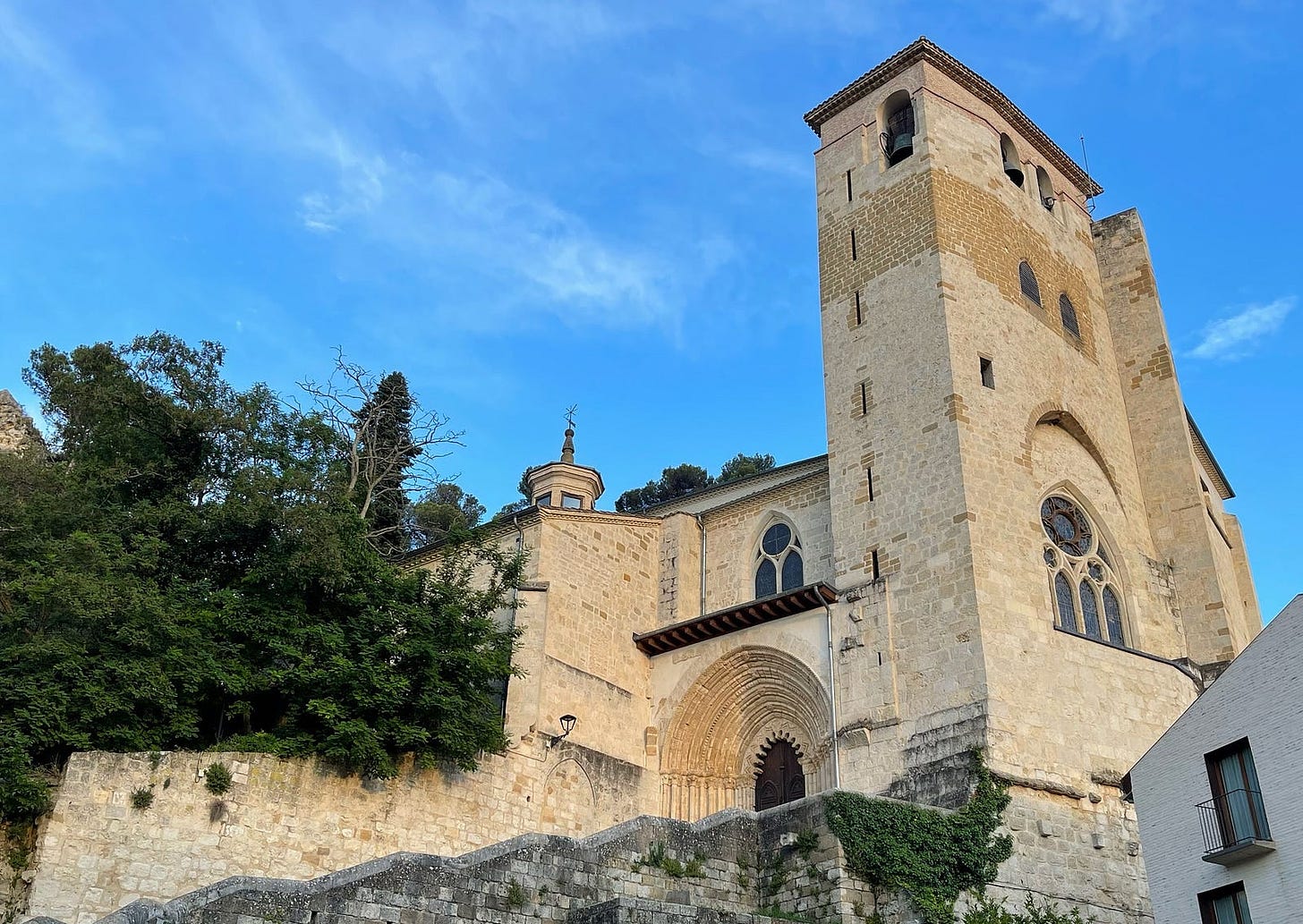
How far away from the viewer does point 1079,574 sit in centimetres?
2272

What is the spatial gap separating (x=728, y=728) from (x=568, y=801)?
363 centimetres

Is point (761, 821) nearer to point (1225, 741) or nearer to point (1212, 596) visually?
point (1225, 741)

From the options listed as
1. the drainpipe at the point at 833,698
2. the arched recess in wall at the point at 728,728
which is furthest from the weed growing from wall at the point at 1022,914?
the arched recess in wall at the point at 728,728

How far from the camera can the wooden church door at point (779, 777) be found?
22.5m

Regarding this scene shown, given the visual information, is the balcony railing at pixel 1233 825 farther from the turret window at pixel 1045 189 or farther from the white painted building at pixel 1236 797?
the turret window at pixel 1045 189

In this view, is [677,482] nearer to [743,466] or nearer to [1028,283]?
[743,466]

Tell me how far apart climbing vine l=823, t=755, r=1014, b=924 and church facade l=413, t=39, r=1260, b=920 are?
619 millimetres

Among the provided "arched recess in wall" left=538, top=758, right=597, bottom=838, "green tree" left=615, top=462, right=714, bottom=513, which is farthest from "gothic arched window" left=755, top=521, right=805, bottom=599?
"green tree" left=615, top=462, right=714, bottom=513

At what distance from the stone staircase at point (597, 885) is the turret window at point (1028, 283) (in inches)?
532

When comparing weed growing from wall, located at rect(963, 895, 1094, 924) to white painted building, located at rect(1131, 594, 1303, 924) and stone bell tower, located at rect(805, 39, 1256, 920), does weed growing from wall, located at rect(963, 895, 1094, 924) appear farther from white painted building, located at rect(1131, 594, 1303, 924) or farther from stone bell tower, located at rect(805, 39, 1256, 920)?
white painted building, located at rect(1131, 594, 1303, 924)

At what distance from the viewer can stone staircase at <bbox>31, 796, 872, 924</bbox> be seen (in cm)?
1188

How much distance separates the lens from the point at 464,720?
64.4ft

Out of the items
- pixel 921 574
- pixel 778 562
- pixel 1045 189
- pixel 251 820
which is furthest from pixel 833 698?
pixel 1045 189

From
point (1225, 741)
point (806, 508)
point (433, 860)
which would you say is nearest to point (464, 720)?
point (433, 860)
